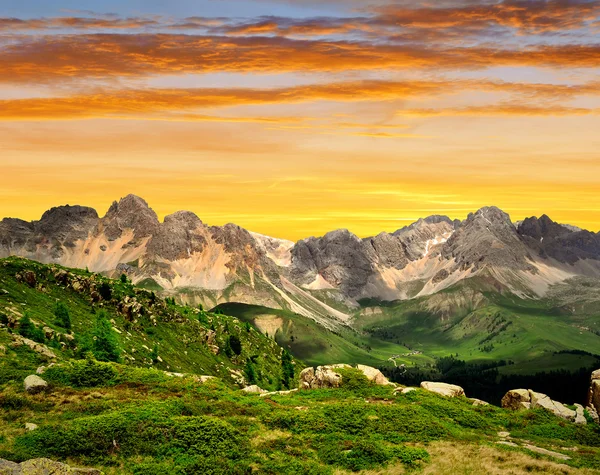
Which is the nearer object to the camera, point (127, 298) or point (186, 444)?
point (186, 444)

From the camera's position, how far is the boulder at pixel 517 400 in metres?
72.5

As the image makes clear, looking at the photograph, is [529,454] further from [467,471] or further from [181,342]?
[181,342]

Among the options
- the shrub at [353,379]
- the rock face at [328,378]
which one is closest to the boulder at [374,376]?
the rock face at [328,378]

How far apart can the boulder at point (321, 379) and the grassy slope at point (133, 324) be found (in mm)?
33569

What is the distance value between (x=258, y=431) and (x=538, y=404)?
38.3m

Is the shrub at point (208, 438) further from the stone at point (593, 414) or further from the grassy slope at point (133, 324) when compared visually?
the stone at point (593, 414)

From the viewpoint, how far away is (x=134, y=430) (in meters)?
46.8

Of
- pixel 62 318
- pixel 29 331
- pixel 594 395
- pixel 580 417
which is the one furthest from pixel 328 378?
pixel 62 318

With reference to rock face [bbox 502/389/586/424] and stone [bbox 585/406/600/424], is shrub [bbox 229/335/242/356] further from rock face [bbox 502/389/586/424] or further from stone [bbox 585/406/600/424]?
stone [bbox 585/406/600/424]

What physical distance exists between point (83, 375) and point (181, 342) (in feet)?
326

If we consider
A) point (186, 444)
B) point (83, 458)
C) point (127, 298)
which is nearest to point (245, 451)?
point (186, 444)

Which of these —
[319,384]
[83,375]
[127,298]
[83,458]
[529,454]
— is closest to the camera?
[83,458]

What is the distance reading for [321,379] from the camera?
7650 centimetres

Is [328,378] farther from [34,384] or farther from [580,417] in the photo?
[34,384]
